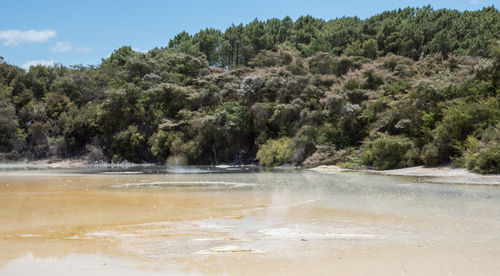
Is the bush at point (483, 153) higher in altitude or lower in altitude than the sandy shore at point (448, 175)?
higher

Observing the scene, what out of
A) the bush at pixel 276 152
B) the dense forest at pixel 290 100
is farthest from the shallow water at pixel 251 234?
the bush at pixel 276 152

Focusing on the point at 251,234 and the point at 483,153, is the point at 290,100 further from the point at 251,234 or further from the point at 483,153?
the point at 251,234

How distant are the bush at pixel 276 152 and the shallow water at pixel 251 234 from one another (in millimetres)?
20030

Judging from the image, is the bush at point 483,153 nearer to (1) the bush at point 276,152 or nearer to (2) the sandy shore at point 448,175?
(2) the sandy shore at point 448,175

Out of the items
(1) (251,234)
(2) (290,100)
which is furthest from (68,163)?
(1) (251,234)

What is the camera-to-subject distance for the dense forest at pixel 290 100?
25234 mm

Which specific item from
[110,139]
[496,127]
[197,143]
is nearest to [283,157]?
[197,143]

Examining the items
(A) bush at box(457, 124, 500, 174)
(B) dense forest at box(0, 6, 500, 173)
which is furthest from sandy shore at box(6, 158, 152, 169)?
(A) bush at box(457, 124, 500, 174)

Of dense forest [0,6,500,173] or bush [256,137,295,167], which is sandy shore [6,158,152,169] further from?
bush [256,137,295,167]

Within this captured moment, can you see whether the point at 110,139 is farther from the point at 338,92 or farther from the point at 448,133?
the point at 448,133

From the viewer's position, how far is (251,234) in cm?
736

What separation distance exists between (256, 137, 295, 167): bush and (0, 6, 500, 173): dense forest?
10 cm

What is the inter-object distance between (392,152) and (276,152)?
10300 millimetres

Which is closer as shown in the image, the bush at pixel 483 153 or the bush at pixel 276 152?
the bush at pixel 483 153
